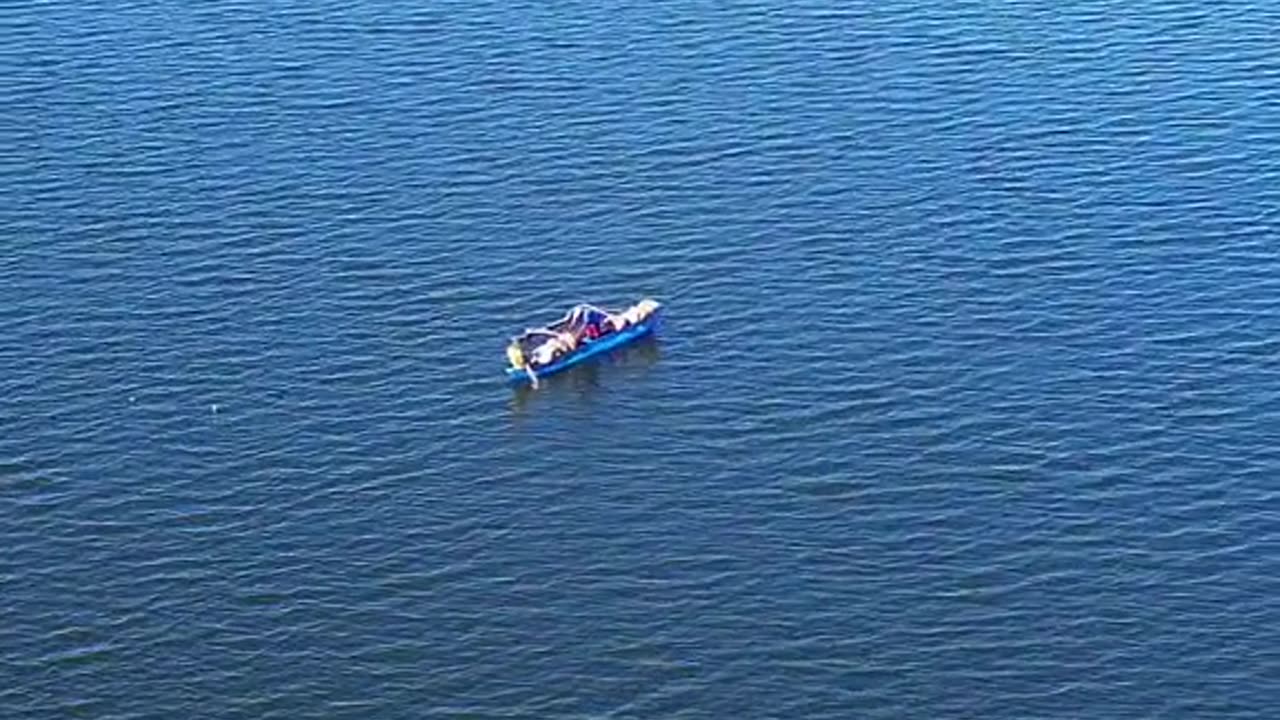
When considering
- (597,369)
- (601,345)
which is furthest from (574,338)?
(597,369)

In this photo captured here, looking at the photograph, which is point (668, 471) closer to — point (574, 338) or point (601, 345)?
point (601, 345)

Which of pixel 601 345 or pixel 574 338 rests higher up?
pixel 574 338

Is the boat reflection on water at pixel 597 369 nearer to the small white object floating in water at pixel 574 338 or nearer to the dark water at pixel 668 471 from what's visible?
the dark water at pixel 668 471

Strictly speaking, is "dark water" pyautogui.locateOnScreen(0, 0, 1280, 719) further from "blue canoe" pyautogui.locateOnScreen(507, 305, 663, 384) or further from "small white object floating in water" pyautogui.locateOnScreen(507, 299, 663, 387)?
"small white object floating in water" pyautogui.locateOnScreen(507, 299, 663, 387)

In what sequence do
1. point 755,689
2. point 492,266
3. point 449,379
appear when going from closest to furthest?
point 755,689 < point 449,379 < point 492,266

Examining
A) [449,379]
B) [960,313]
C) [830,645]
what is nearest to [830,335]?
[960,313]

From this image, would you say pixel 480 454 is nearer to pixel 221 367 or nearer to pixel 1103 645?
pixel 221 367
